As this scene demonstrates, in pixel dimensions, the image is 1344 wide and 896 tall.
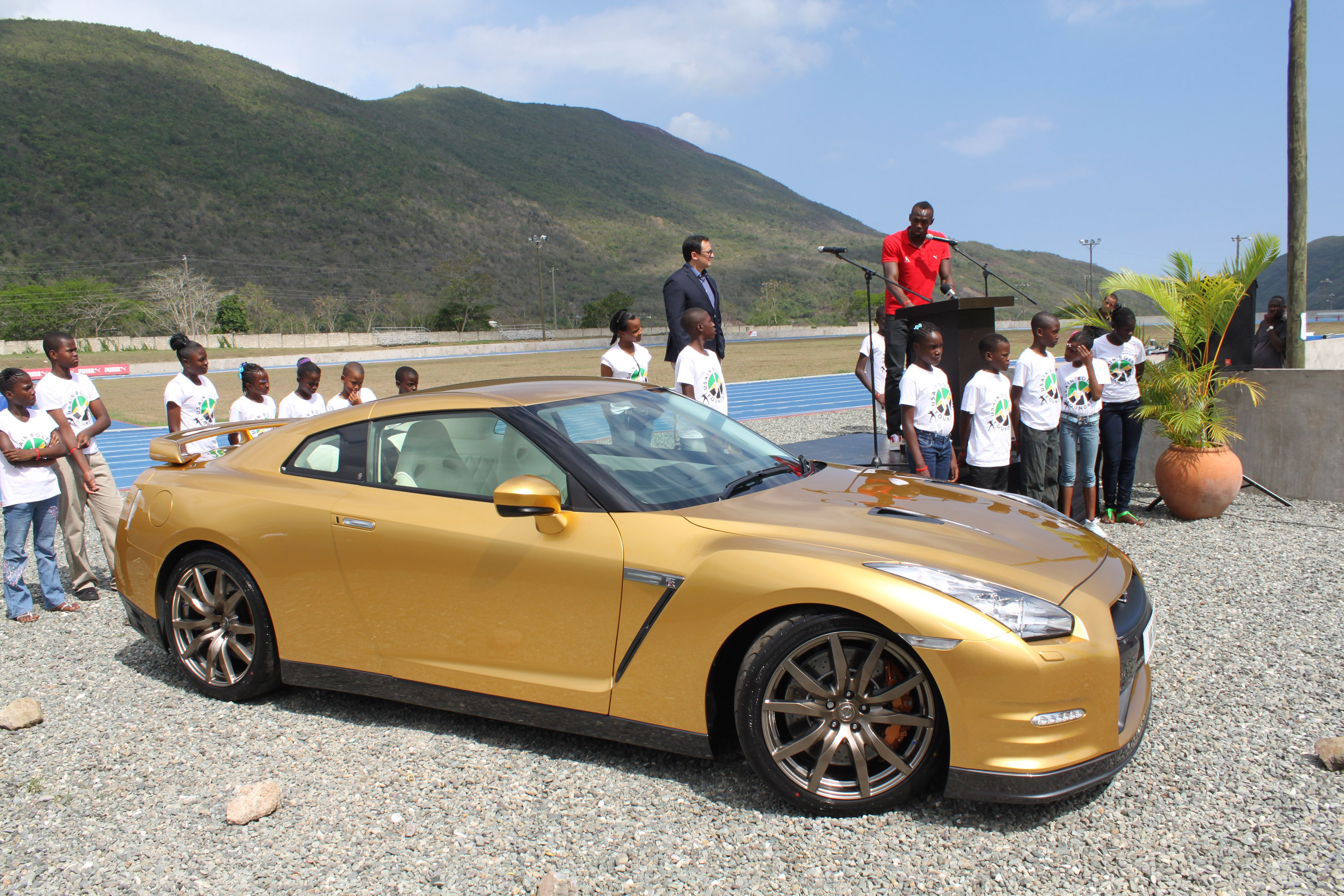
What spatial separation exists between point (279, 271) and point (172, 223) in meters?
12.8

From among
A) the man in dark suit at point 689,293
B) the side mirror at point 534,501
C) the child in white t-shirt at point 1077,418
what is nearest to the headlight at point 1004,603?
the side mirror at point 534,501

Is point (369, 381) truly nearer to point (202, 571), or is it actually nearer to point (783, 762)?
point (202, 571)

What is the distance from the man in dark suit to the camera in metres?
7.07

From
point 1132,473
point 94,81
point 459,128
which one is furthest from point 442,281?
point 1132,473

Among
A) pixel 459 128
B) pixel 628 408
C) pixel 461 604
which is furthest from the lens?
pixel 459 128

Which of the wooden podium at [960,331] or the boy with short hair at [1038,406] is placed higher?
the wooden podium at [960,331]

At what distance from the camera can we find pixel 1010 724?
8.78 feet

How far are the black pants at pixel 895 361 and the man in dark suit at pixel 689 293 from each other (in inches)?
84.1

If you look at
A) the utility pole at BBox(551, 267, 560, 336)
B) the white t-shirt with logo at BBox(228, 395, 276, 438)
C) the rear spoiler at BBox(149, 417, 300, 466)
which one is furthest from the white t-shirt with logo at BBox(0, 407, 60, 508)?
the utility pole at BBox(551, 267, 560, 336)

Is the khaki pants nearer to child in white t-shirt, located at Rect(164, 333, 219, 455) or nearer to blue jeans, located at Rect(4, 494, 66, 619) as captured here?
blue jeans, located at Rect(4, 494, 66, 619)

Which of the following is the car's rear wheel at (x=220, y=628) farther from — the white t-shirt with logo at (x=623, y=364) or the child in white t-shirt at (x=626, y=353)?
the white t-shirt with logo at (x=623, y=364)

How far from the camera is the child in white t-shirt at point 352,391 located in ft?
23.5

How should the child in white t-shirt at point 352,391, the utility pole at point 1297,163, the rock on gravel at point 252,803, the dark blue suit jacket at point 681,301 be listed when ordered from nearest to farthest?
the rock on gravel at point 252,803 → the dark blue suit jacket at point 681,301 → the child in white t-shirt at point 352,391 → the utility pole at point 1297,163

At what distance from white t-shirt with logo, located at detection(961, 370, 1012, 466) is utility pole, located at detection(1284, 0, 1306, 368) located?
5.08 metres
